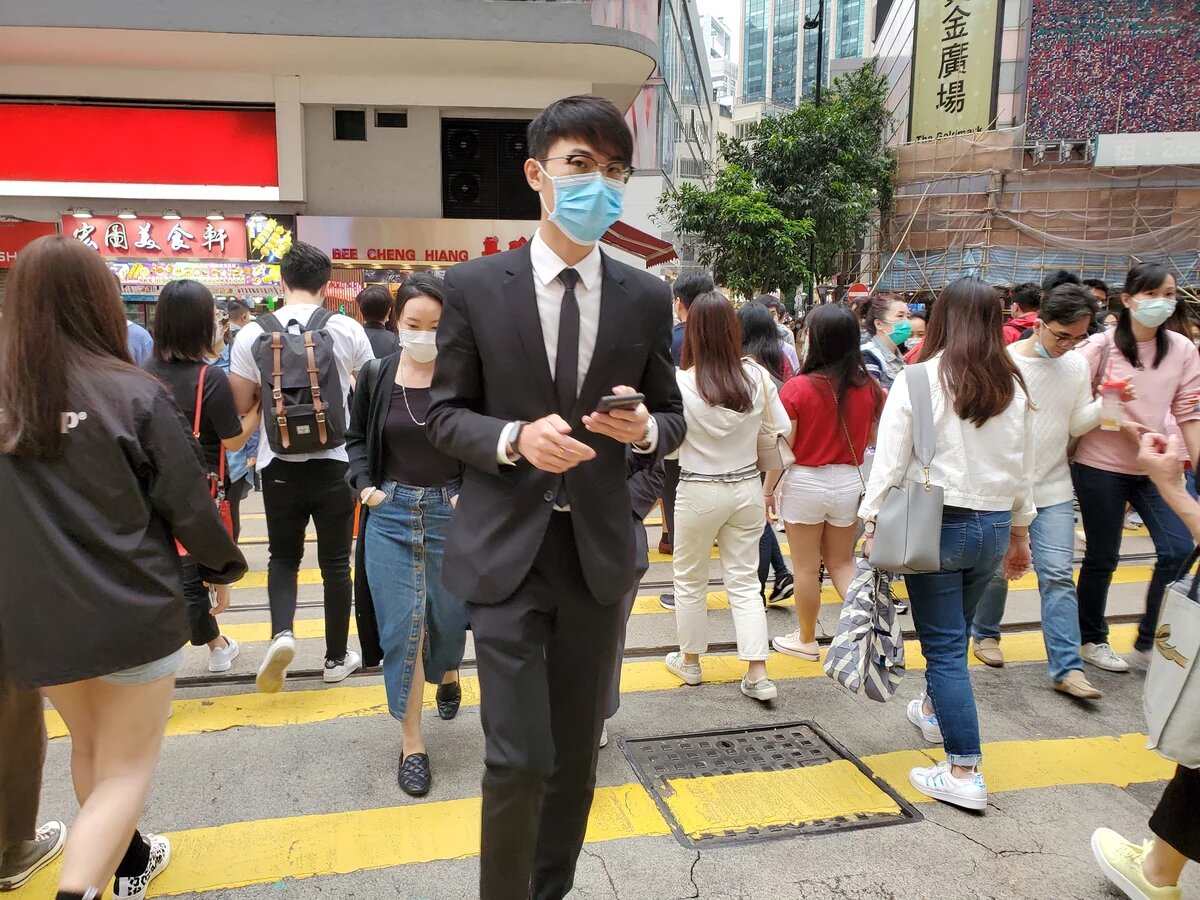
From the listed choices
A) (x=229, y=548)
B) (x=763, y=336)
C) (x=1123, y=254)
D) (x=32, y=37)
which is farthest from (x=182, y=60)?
(x=1123, y=254)

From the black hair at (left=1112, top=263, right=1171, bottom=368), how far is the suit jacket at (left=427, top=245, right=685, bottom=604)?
11.7ft

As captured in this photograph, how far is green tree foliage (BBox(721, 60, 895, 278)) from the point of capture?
20359 mm

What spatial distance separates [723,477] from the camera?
428 cm

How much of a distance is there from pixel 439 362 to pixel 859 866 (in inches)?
88.5

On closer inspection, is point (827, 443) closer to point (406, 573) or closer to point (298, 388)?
point (406, 573)

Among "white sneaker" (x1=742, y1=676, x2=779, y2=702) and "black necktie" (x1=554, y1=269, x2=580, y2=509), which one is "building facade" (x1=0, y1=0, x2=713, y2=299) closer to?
"white sneaker" (x1=742, y1=676, x2=779, y2=702)

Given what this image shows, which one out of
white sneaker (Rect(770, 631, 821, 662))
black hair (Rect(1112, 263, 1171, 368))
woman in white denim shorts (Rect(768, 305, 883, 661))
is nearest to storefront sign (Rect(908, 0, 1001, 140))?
black hair (Rect(1112, 263, 1171, 368))

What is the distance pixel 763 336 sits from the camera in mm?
5242

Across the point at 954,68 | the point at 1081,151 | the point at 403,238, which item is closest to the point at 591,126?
the point at 403,238

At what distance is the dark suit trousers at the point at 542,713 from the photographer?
2146mm

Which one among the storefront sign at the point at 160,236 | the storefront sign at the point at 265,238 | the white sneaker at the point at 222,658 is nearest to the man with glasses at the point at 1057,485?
the white sneaker at the point at 222,658

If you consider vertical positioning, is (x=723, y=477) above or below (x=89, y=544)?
below

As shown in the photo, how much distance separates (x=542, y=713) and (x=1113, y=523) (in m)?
3.83

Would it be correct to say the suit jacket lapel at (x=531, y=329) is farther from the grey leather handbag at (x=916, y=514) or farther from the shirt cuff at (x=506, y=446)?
the grey leather handbag at (x=916, y=514)
